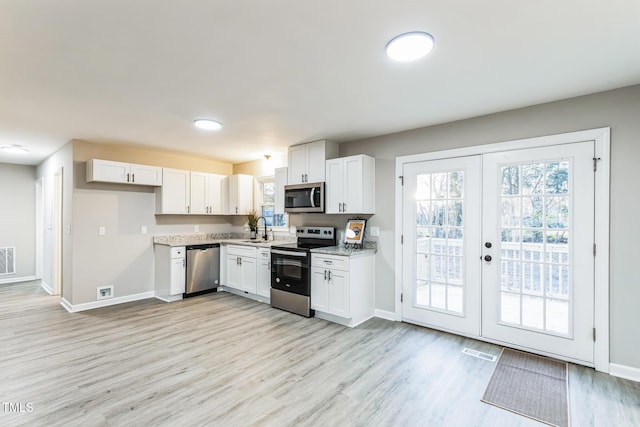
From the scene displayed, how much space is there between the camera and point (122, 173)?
4.53 m

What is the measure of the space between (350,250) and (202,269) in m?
2.66

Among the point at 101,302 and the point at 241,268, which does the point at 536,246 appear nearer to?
the point at 241,268

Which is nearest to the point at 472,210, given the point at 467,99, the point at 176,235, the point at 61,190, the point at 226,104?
the point at 467,99

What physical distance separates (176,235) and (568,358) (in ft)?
18.3

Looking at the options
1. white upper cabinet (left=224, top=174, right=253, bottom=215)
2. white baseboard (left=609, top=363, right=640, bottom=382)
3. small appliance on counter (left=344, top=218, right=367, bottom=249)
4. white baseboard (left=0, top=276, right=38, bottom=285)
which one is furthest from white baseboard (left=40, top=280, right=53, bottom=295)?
white baseboard (left=609, top=363, right=640, bottom=382)

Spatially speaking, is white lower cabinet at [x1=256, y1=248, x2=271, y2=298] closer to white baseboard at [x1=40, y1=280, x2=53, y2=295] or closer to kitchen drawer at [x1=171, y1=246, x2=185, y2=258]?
kitchen drawer at [x1=171, y1=246, x2=185, y2=258]

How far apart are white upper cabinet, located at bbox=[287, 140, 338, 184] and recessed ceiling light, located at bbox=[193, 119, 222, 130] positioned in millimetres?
1257

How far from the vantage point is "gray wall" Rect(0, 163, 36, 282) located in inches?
241

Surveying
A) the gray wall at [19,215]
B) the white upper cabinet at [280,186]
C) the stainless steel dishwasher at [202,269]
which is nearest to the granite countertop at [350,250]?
the white upper cabinet at [280,186]

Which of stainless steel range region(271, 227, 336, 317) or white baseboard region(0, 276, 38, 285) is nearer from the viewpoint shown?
stainless steel range region(271, 227, 336, 317)

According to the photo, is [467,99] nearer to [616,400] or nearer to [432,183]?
[432,183]

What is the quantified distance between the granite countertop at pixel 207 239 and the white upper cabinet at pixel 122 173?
38.0 inches

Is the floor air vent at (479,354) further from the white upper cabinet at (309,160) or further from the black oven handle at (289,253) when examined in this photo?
the white upper cabinet at (309,160)

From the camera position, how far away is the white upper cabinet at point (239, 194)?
5699 millimetres
